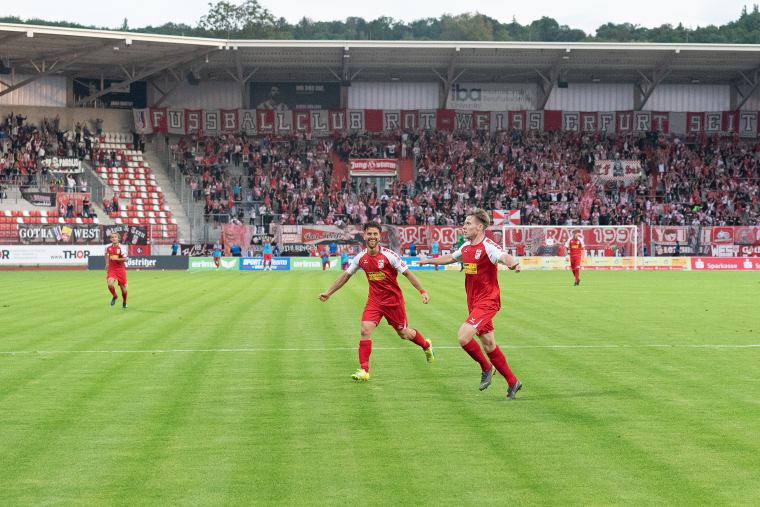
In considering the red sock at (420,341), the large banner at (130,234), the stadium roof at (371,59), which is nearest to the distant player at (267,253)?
the large banner at (130,234)

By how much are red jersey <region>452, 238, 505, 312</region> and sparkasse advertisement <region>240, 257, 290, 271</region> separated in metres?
38.5

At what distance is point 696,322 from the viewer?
17.0 m

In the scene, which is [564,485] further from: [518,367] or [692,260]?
[692,260]

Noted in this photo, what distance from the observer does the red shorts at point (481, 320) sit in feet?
28.9

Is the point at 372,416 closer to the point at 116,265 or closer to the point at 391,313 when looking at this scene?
the point at 391,313

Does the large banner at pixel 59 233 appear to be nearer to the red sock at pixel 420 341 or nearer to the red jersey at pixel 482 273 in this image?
the red sock at pixel 420 341

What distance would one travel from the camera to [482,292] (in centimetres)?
912

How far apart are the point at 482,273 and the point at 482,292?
0.76ft

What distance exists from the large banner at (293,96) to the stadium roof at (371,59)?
627 mm

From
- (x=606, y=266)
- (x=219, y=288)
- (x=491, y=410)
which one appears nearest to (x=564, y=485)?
(x=491, y=410)

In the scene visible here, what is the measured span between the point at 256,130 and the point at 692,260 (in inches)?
1278

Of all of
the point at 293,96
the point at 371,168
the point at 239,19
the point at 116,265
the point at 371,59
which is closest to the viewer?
the point at 116,265

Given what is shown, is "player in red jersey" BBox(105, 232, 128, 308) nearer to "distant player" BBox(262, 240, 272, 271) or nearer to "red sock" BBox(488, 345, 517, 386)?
"red sock" BBox(488, 345, 517, 386)

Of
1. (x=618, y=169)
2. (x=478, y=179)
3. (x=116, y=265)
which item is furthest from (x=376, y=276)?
(x=618, y=169)
